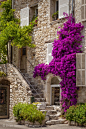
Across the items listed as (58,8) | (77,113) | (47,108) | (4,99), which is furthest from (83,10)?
(4,99)

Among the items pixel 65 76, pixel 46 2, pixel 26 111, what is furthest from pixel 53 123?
pixel 46 2

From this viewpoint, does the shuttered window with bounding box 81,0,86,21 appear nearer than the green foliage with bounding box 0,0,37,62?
Yes

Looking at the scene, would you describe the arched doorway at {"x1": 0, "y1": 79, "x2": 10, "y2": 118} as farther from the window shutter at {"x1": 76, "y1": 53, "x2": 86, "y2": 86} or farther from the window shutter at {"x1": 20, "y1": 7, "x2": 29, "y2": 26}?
the window shutter at {"x1": 76, "y1": 53, "x2": 86, "y2": 86}

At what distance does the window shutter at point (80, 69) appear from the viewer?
14.0 meters

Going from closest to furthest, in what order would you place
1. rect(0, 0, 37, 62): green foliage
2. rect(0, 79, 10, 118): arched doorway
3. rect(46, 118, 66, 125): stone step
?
rect(46, 118, 66, 125): stone step
rect(0, 0, 37, 62): green foliage
rect(0, 79, 10, 118): arched doorway

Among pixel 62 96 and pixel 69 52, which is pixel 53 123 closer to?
pixel 62 96

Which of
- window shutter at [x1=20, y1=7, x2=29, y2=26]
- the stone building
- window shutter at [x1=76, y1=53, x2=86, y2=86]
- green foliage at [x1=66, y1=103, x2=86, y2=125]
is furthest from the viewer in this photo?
window shutter at [x1=20, y1=7, x2=29, y2=26]

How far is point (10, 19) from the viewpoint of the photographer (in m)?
18.5

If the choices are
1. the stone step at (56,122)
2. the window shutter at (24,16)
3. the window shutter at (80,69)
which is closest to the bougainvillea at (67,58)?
the window shutter at (80,69)

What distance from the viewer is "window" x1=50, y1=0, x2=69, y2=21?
15.6m

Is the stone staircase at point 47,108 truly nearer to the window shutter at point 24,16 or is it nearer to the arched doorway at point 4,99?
the arched doorway at point 4,99

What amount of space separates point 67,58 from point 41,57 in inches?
103

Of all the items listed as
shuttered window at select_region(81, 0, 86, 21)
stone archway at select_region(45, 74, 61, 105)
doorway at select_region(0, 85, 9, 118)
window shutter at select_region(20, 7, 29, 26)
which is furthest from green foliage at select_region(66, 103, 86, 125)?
window shutter at select_region(20, 7, 29, 26)

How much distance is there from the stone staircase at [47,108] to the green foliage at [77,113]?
2.83 feet
